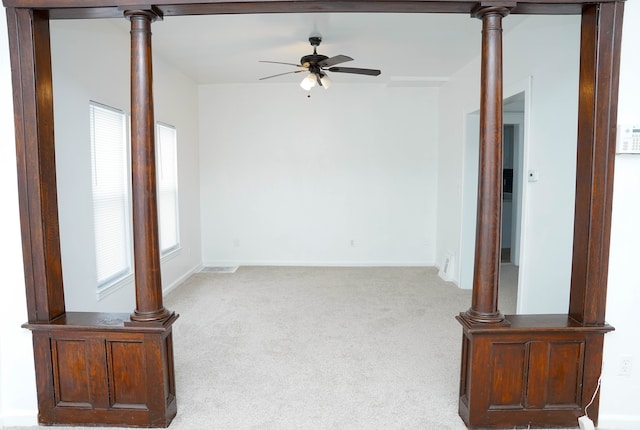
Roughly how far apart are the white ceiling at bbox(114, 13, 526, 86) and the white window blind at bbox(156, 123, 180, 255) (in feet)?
3.00

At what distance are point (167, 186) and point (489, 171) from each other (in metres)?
4.12

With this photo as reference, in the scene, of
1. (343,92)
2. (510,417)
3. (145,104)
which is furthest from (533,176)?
(343,92)

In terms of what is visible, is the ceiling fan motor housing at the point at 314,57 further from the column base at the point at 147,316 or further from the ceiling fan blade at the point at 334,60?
the column base at the point at 147,316

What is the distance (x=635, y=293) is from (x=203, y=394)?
8.66ft

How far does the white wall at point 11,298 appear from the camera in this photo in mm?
2137

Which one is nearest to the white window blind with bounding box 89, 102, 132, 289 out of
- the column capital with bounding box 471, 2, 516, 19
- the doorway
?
the column capital with bounding box 471, 2, 516, 19

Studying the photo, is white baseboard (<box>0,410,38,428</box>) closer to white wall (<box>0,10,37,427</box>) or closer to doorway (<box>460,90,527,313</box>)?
white wall (<box>0,10,37,427</box>)

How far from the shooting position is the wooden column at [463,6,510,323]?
2061 millimetres

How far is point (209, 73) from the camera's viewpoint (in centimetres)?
535

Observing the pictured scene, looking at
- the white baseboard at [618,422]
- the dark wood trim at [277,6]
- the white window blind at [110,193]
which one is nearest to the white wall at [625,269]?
the white baseboard at [618,422]

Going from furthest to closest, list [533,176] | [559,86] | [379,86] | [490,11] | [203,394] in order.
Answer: [379,86], [533,176], [559,86], [203,394], [490,11]

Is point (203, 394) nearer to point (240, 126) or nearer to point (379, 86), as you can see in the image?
point (240, 126)

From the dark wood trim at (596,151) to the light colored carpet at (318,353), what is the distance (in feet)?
3.55

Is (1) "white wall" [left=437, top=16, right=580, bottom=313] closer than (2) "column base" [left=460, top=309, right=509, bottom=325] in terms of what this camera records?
No
